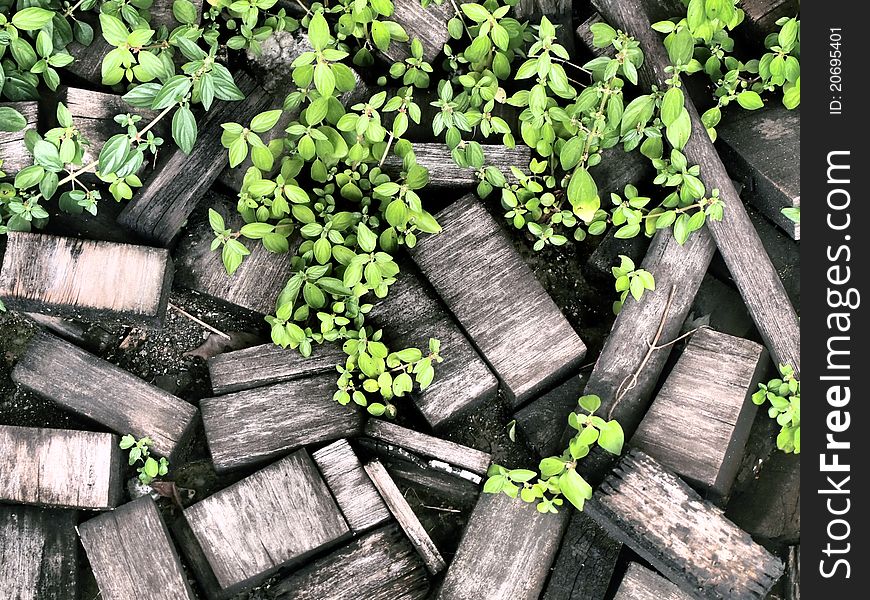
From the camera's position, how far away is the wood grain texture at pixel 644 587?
2.64m

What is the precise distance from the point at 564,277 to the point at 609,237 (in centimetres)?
28

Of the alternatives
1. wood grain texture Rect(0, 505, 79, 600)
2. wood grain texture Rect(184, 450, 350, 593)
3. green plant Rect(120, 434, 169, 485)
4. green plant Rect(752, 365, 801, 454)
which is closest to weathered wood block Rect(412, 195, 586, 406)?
green plant Rect(752, 365, 801, 454)

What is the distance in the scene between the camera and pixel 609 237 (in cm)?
297

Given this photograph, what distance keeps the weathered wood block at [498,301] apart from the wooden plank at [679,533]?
499 millimetres

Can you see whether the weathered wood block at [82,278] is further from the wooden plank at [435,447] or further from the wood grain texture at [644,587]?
the wood grain texture at [644,587]

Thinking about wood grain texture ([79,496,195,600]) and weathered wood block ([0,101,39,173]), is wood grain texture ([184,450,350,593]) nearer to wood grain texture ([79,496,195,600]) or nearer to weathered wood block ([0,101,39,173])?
wood grain texture ([79,496,195,600])

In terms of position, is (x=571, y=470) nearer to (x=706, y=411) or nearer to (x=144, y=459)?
(x=706, y=411)

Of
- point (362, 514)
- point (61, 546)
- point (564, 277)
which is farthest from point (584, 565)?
point (61, 546)

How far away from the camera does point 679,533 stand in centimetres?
254

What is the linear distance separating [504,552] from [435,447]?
49 cm

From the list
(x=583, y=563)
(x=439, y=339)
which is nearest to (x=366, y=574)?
(x=583, y=563)

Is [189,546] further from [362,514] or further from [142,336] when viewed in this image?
[142,336]

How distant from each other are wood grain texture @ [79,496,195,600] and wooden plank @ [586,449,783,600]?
1.64 meters

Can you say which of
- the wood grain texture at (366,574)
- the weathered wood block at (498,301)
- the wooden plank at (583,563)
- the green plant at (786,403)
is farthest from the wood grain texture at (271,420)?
the green plant at (786,403)
